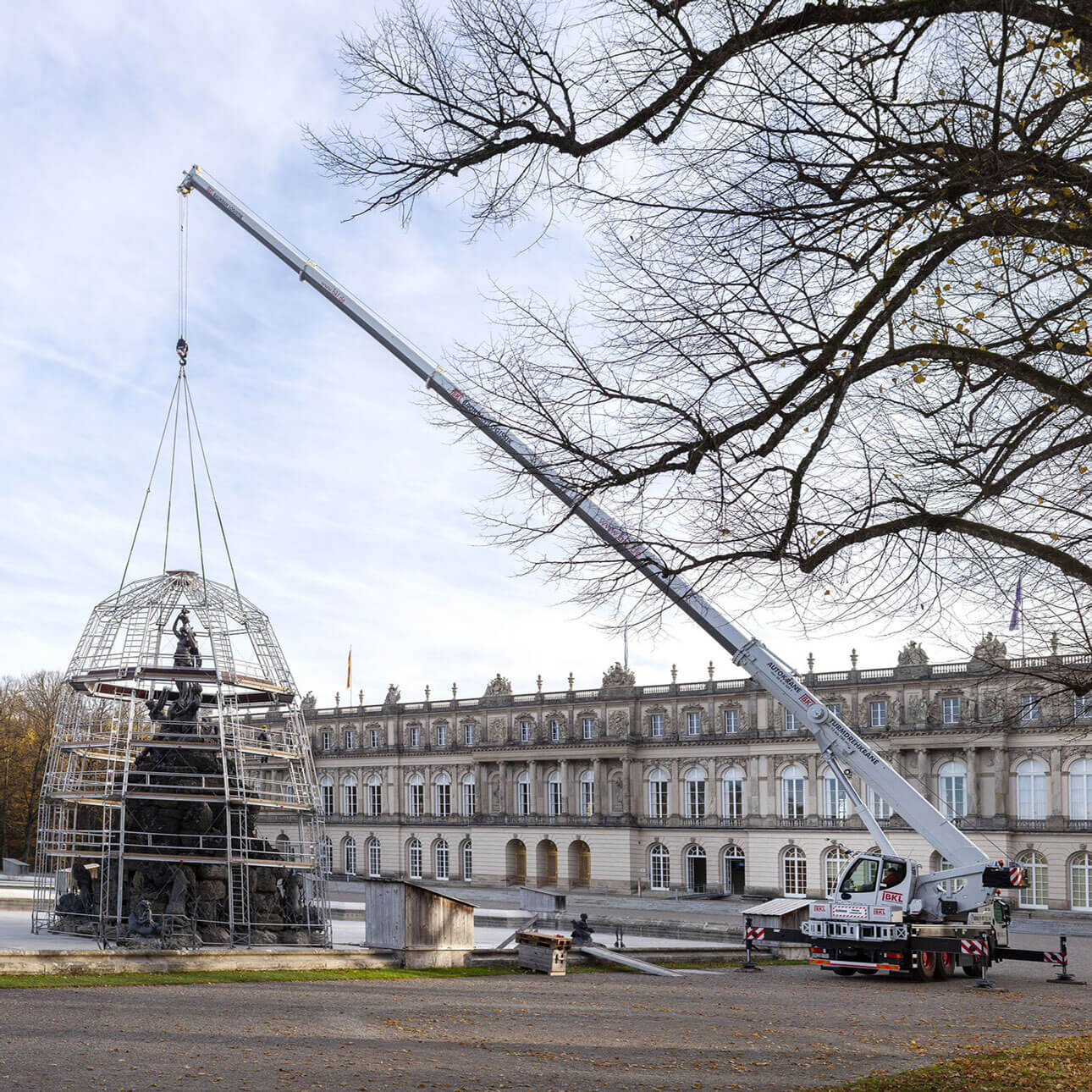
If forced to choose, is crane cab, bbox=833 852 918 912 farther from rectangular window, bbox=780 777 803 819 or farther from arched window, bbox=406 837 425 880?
arched window, bbox=406 837 425 880

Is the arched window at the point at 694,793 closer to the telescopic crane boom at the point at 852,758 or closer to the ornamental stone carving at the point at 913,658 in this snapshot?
the ornamental stone carving at the point at 913,658

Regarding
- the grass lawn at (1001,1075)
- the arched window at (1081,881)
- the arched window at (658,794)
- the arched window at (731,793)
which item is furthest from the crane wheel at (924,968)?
the arched window at (658,794)

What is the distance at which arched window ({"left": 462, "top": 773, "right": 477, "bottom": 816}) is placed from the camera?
87.9 metres

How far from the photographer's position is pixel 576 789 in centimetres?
8206

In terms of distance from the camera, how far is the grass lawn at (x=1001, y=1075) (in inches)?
465

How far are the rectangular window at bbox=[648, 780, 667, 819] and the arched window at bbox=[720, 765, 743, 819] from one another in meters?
4.47

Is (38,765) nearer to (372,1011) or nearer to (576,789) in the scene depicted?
(576,789)

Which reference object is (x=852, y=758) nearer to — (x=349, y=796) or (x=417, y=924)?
(x=417, y=924)

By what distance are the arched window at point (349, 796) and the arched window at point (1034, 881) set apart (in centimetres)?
5007

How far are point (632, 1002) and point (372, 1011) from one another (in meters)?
4.92

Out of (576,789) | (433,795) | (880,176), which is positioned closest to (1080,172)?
(880,176)

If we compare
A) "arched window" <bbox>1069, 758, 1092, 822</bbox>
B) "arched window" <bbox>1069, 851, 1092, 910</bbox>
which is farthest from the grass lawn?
"arched window" <bbox>1069, 851, 1092, 910</bbox>

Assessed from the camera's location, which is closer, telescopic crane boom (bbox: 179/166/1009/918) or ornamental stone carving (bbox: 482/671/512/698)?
telescopic crane boom (bbox: 179/166/1009/918)

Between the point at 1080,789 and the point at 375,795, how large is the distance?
51.1 metres
